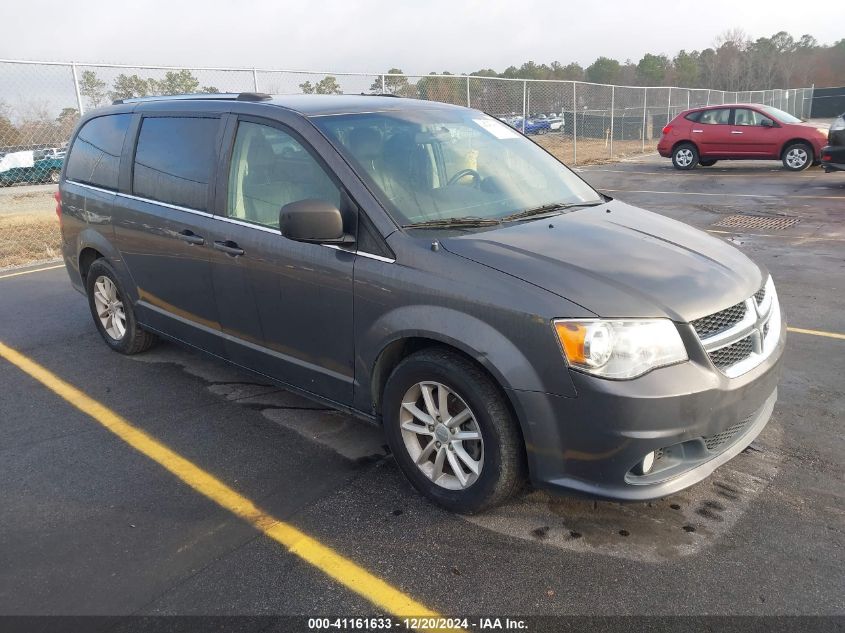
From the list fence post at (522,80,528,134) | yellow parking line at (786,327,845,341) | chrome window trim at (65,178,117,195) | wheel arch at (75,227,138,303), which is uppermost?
fence post at (522,80,528,134)

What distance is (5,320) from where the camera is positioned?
630cm

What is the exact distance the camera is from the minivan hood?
2.69 meters

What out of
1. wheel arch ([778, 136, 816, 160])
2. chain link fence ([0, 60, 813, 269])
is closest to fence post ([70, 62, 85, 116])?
chain link fence ([0, 60, 813, 269])

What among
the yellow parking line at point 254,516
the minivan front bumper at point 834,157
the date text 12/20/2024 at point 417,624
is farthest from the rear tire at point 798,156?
the date text 12/20/2024 at point 417,624

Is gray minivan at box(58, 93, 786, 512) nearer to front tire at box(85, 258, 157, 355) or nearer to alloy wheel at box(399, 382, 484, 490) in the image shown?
alloy wheel at box(399, 382, 484, 490)

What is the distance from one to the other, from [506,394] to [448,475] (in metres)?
0.60

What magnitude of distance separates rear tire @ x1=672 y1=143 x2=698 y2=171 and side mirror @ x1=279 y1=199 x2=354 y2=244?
56.3 ft

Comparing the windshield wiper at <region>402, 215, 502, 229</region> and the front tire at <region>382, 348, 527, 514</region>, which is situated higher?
→ the windshield wiper at <region>402, 215, 502, 229</region>

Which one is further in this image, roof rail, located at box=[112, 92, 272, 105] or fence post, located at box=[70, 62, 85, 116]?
fence post, located at box=[70, 62, 85, 116]

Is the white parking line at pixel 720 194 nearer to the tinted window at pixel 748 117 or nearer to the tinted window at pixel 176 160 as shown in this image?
the tinted window at pixel 748 117

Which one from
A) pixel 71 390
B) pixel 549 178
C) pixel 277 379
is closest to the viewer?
pixel 277 379

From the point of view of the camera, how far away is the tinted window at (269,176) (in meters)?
3.44

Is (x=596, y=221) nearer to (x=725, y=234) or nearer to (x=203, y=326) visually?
(x=203, y=326)

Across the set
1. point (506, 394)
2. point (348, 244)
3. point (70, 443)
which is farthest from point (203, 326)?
point (506, 394)
